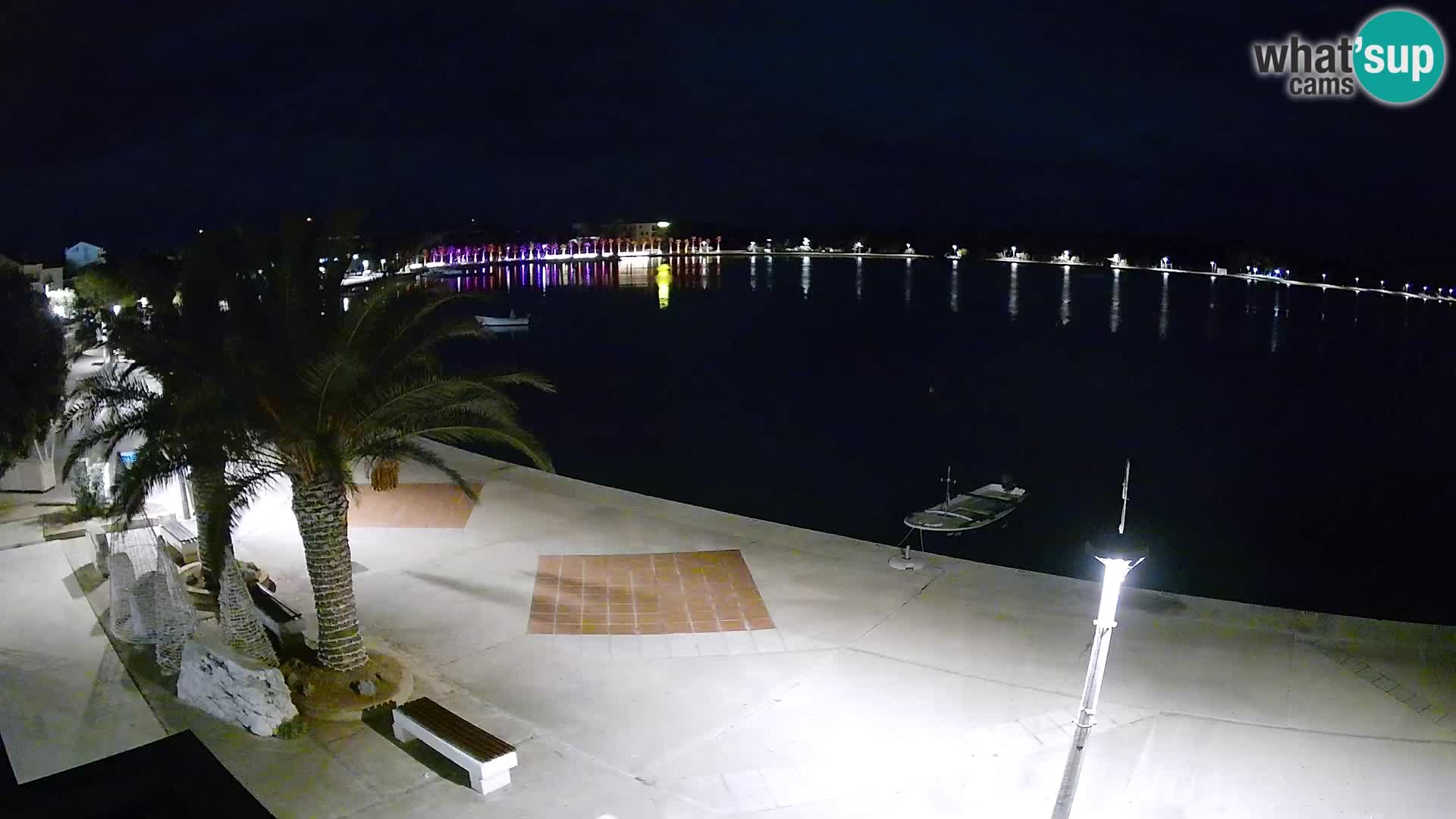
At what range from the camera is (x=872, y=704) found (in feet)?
29.0

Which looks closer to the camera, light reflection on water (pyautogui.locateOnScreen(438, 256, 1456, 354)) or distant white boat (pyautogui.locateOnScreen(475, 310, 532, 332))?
distant white boat (pyautogui.locateOnScreen(475, 310, 532, 332))

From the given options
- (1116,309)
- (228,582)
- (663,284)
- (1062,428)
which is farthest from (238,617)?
(663,284)

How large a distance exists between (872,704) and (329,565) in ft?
16.1

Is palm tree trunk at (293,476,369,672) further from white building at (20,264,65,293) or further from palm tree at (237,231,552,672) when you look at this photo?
white building at (20,264,65,293)

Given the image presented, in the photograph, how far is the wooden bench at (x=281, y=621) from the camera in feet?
31.3

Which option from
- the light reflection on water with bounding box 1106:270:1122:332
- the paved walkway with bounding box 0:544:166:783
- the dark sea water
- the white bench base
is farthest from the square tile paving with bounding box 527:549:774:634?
the light reflection on water with bounding box 1106:270:1122:332

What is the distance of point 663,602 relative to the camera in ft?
36.7

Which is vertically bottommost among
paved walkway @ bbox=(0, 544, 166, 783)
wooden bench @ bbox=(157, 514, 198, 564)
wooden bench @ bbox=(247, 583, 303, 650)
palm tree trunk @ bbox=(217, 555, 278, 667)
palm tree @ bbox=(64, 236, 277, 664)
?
paved walkway @ bbox=(0, 544, 166, 783)

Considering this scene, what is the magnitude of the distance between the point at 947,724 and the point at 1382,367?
199ft

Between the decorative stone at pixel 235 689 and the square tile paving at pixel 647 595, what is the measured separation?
9.52 feet

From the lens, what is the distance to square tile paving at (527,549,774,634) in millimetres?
10570

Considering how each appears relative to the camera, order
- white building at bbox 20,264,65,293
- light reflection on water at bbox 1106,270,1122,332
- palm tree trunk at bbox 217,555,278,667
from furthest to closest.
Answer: light reflection on water at bbox 1106,270,1122,332
white building at bbox 20,264,65,293
palm tree trunk at bbox 217,555,278,667

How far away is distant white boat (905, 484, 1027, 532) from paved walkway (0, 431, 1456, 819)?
11.6ft

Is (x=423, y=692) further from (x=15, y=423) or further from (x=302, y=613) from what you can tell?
(x=15, y=423)
